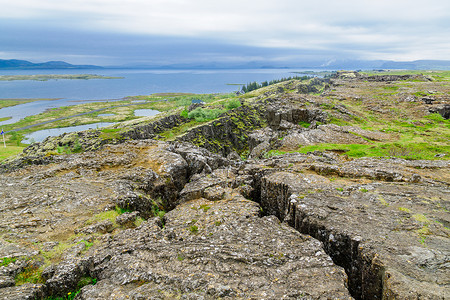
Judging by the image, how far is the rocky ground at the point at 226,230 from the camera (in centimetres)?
1183

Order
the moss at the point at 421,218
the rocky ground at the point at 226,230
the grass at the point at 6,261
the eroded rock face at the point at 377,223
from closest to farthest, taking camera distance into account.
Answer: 1. the eroded rock face at the point at 377,223
2. the rocky ground at the point at 226,230
3. the grass at the point at 6,261
4. the moss at the point at 421,218

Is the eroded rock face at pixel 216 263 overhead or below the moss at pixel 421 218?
below

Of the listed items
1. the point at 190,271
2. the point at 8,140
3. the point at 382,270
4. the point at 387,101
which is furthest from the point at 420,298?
the point at 8,140

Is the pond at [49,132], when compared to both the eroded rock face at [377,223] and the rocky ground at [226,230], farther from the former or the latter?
the eroded rock face at [377,223]

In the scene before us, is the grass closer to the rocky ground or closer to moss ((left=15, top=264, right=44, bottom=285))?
the rocky ground

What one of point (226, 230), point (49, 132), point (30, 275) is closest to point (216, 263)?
point (226, 230)

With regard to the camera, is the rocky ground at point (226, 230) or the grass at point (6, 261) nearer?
the rocky ground at point (226, 230)

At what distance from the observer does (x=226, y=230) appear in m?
16.5

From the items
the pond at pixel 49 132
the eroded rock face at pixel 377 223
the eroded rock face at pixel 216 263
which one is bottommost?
the pond at pixel 49 132

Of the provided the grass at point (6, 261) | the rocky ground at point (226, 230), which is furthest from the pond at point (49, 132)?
the grass at point (6, 261)

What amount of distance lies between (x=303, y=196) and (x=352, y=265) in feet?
19.1

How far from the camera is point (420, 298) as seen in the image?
9.71 metres

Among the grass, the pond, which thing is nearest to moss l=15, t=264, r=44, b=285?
the grass

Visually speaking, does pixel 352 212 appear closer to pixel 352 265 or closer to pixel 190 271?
pixel 352 265
